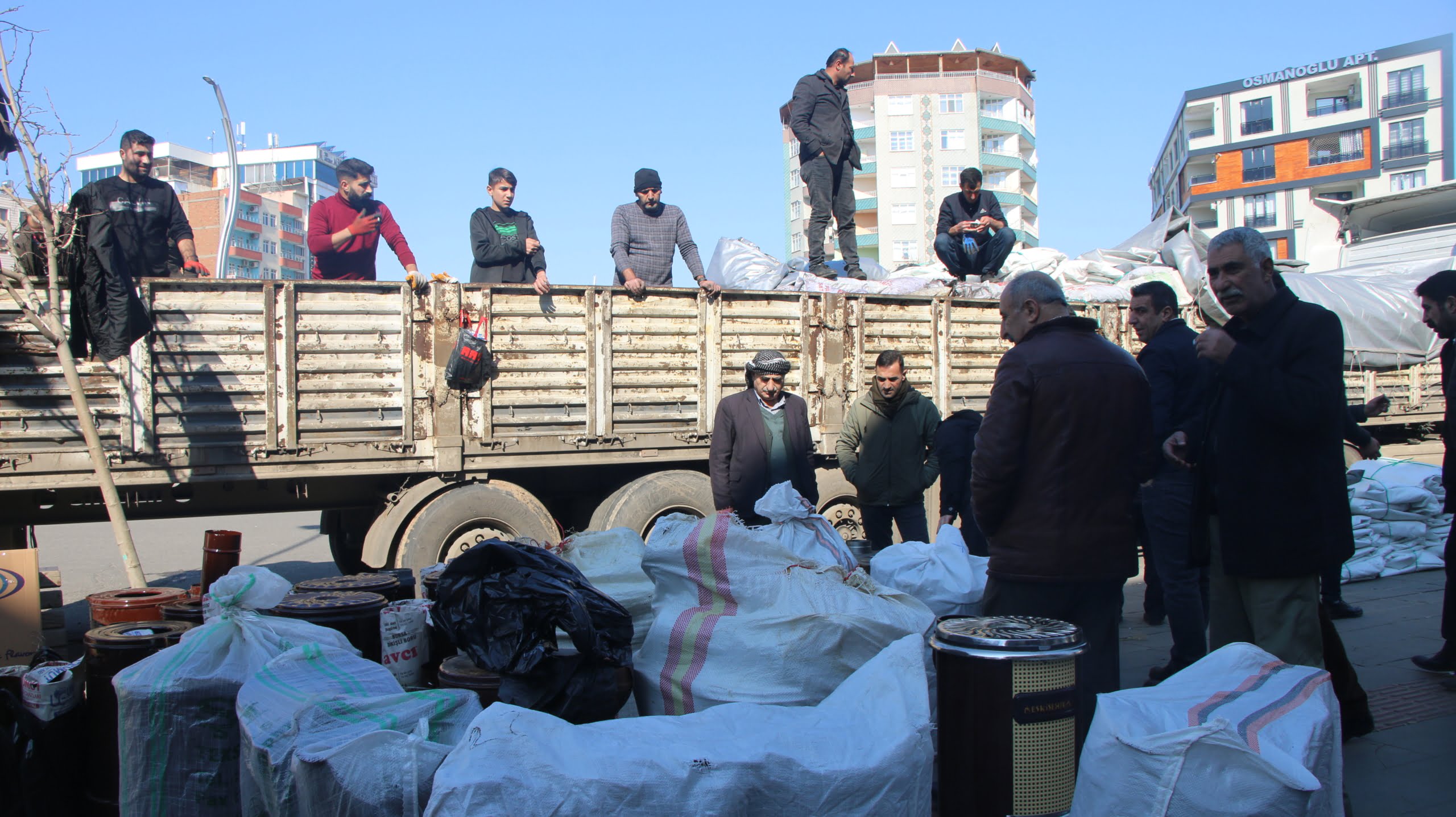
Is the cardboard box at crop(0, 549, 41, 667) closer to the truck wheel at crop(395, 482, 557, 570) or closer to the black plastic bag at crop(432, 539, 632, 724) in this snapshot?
the truck wheel at crop(395, 482, 557, 570)

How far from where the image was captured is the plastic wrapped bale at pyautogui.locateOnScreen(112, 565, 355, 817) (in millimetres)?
2580

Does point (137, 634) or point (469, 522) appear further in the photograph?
point (469, 522)

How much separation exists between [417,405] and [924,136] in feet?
219

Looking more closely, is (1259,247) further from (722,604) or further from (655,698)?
(655,698)

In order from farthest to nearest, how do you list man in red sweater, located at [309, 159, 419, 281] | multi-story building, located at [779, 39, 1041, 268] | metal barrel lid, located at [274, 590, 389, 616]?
multi-story building, located at [779, 39, 1041, 268]
man in red sweater, located at [309, 159, 419, 281]
metal barrel lid, located at [274, 590, 389, 616]

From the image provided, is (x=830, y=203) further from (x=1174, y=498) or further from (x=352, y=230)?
(x=1174, y=498)

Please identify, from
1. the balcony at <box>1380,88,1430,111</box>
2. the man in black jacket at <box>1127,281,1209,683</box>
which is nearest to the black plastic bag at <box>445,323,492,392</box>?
the man in black jacket at <box>1127,281,1209,683</box>

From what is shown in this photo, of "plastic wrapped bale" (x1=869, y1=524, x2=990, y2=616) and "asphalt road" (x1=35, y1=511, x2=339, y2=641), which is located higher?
Result: "plastic wrapped bale" (x1=869, y1=524, x2=990, y2=616)

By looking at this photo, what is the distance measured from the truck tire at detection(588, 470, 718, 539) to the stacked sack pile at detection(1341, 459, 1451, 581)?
5299mm

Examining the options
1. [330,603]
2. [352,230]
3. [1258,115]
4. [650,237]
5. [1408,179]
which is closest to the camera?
[330,603]

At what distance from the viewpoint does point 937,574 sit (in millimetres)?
3619

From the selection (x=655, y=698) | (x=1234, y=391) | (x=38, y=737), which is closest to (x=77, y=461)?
(x=38, y=737)

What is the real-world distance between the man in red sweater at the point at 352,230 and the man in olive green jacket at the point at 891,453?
3642 mm

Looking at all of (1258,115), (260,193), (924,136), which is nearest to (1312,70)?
(1258,115)
